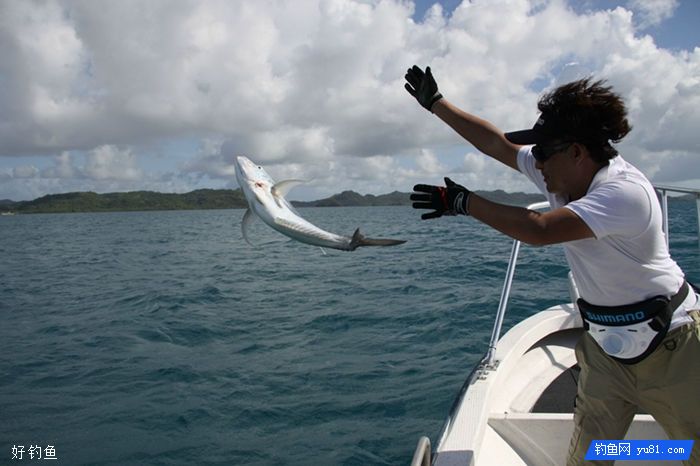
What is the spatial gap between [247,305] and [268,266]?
8576mm

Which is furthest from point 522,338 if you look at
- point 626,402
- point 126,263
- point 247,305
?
point 126,263

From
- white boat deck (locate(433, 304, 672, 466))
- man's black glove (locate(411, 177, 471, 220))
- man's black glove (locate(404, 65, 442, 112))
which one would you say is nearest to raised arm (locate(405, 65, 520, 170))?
man's black glove (locate(404, 65, 442, 112))

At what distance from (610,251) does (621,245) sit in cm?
6

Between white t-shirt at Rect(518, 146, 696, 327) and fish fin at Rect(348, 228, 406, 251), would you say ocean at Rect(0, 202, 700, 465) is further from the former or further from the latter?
white t-shirt at Rect(518, 146, 696, 327)

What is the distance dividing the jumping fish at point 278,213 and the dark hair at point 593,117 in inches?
46.4

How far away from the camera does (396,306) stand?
523 inches

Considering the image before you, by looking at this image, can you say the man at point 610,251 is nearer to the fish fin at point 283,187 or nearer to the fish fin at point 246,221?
the fish fin at point 283,187

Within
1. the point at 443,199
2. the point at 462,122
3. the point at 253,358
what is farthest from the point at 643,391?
the point at 253,358

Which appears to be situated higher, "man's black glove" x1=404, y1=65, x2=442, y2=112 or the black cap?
"man's black glove" x1=404, y1=65, x2=442, y2=112

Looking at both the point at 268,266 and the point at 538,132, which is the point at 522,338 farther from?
the point at 268,266

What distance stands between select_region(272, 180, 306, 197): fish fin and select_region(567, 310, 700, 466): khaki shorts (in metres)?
2.26

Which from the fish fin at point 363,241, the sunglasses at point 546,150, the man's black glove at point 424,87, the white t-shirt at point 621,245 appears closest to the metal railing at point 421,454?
the fish fin at point 363,241

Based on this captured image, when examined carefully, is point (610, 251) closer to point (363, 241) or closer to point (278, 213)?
point (363, 241)

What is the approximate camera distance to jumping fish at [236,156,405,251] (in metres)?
2.95
